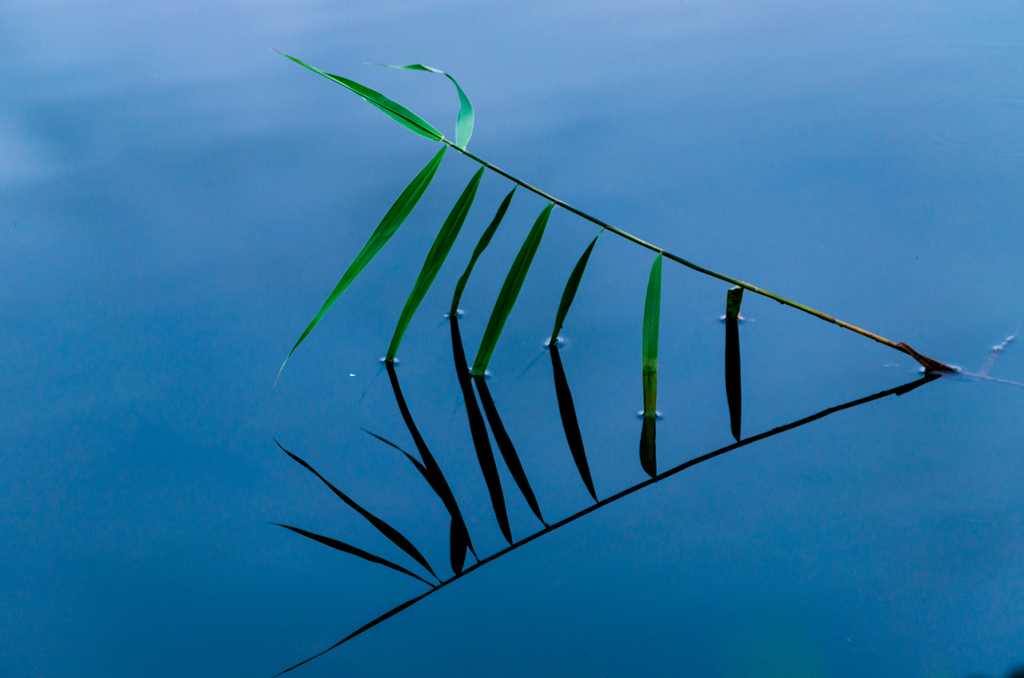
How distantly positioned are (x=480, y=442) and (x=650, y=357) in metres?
0.24

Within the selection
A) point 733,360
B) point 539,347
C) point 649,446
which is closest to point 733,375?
point 733,360

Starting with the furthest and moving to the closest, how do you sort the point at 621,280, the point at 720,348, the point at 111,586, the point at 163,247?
the point at 163,247 → the point at 621,280 → the point at 720,348 → the point at 111,586

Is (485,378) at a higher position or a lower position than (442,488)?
higher

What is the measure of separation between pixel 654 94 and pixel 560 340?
734 mm

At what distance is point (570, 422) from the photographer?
Answer: 89cm

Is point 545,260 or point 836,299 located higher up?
point 545,260

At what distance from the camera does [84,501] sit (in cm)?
86

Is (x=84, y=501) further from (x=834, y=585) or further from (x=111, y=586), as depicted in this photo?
(x=834, y=585)

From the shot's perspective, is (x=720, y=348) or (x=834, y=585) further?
(x=720, y=348)

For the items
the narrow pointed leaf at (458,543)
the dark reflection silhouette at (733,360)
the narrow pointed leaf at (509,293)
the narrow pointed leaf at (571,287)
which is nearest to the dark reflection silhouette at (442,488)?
the narrow pointed leaf at (458,543)

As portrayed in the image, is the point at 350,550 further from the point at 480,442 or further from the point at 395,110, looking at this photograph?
the point at 395,110

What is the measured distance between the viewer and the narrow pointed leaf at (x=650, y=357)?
0.85 meters

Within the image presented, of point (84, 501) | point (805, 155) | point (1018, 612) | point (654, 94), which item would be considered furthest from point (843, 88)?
point (84, 501)

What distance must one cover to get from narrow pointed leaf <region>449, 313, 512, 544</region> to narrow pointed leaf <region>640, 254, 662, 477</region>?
7.1 inches
